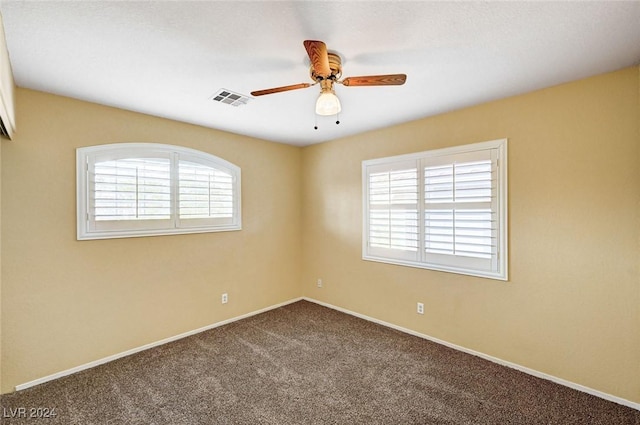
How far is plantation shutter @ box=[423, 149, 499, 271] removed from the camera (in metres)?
2.73

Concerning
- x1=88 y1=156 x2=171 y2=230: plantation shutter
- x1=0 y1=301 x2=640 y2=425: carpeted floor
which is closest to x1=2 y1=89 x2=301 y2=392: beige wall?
x1=88 y1=156 x2=171 y2=230: plantation shutter

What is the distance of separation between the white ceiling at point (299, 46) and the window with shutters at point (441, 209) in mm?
654

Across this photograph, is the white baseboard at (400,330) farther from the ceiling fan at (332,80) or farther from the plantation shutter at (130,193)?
the ceiling fan at (332,80)

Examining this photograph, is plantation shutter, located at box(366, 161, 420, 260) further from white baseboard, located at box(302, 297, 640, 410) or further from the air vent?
the air vent

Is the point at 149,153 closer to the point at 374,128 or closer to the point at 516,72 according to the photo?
the point at 374,128

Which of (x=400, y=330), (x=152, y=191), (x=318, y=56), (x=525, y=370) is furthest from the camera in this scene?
(x=400, y=330)

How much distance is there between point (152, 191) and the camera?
9.87 feet

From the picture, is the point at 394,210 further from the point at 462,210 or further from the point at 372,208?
the point at 462,210

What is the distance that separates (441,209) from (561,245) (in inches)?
40.6

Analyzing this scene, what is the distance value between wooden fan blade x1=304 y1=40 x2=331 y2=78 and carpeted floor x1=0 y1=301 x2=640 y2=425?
2.34 metres

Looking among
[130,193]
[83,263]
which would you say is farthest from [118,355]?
[130,193]

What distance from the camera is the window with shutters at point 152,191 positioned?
8.68 ft

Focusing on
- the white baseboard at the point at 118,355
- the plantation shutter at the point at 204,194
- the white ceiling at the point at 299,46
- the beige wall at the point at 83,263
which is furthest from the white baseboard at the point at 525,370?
the white ceiling at the point at 299,46

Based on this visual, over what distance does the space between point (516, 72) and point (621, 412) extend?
8.57 ft
